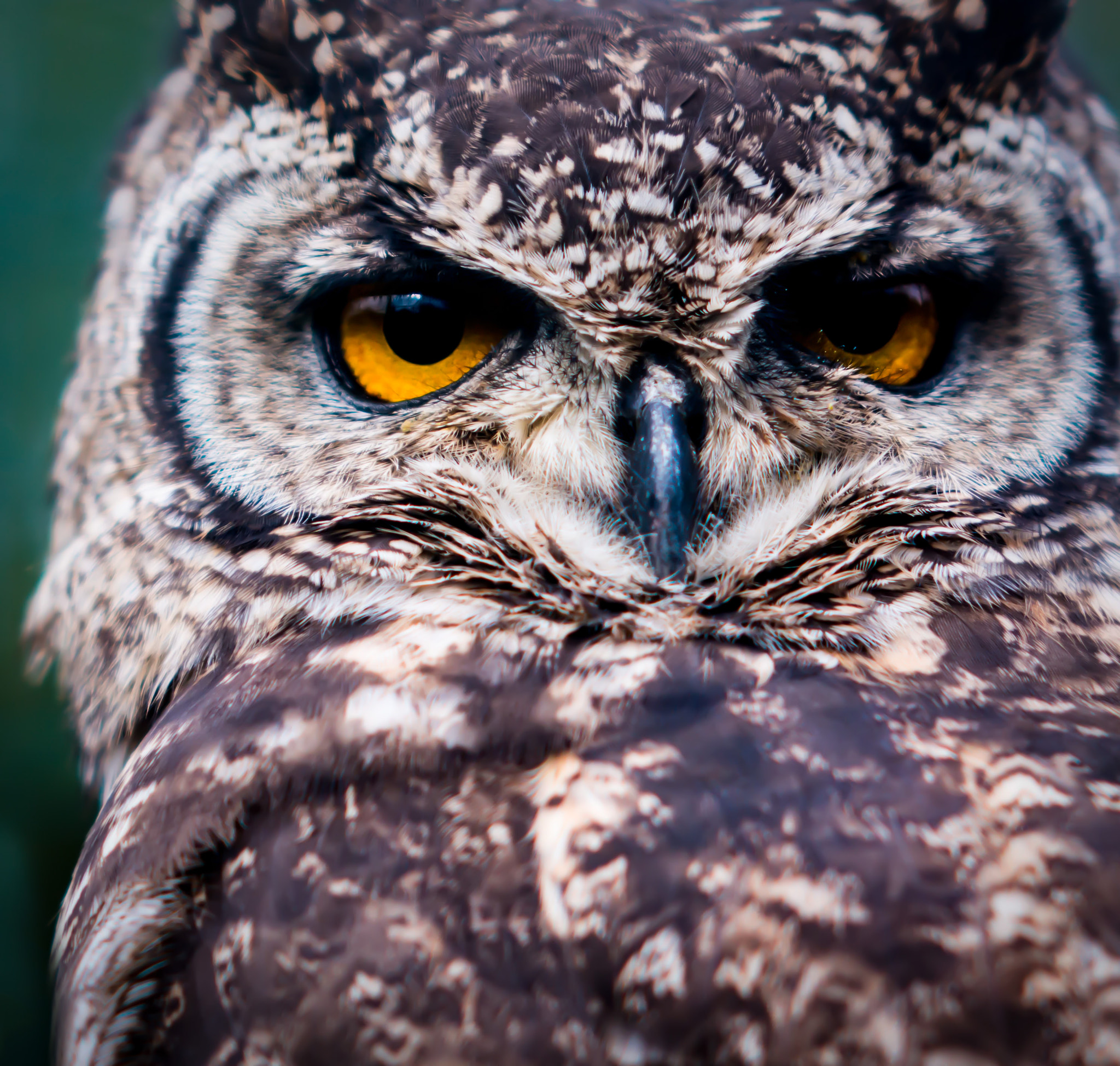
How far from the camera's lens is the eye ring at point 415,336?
0.85 metres

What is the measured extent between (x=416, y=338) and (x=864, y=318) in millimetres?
427

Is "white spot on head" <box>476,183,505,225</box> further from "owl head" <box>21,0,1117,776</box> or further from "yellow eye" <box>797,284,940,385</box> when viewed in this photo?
"yellow eye" <box>797,284,940,385</box>

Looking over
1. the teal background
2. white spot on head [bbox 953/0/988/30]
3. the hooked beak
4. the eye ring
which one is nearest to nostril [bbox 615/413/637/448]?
the hooked beak

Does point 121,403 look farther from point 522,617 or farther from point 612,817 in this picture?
point 612,817

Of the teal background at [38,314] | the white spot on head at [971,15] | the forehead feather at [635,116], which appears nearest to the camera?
the forehead feather at [635,116]

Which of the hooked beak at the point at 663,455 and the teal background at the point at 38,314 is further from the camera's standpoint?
the teal background at the point at 38,314

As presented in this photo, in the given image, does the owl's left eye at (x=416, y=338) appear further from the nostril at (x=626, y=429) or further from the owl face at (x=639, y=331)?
the nostril at (x=626, y=429)

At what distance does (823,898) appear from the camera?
25.0 inches

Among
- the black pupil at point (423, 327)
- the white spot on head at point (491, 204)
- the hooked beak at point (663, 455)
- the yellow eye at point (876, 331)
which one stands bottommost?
the hooked beak at point (663, 455)

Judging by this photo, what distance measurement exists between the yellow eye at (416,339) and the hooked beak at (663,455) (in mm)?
150

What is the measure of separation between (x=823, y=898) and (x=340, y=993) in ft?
1.20

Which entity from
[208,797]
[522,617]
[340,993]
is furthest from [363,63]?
[340,993]

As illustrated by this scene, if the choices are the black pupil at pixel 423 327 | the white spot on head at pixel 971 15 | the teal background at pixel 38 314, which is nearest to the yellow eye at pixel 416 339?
the black pupil at pixel 423 327

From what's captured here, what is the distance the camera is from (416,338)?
85 cm
